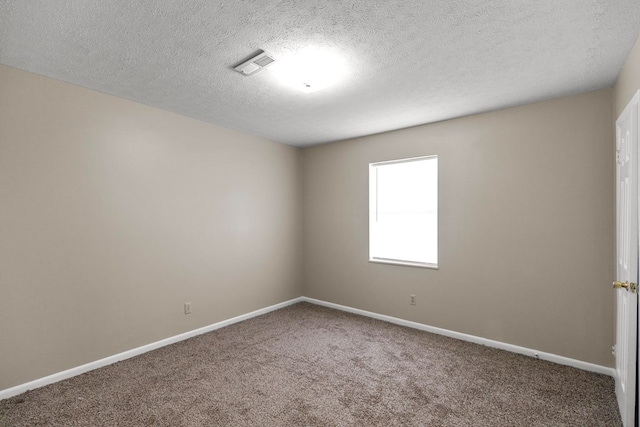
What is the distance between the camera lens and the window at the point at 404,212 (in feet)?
12.8

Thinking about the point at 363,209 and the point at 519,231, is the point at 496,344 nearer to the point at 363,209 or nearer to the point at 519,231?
the point at 519,231

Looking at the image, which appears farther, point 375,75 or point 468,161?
point 468,161

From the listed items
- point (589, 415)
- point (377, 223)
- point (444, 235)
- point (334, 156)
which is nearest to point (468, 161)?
point (444, 235)

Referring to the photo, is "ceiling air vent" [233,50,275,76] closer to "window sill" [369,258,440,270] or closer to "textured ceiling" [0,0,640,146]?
"textured ceiling" [0,0,640,146]

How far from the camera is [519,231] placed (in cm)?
312

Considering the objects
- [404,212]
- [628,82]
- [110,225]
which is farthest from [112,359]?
[628,82]

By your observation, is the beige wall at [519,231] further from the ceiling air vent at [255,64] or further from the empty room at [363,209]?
the ceiling air vent at [255,64]

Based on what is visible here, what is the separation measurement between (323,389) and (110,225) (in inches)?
94.8

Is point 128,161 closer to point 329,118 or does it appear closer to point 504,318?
point 329,118

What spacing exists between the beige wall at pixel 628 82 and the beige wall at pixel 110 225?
3.71 metres

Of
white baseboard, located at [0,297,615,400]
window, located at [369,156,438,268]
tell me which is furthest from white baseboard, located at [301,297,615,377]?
window, located at [369,156,438,268]

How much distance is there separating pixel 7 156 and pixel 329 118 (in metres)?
2.81

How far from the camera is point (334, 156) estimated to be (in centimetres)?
465

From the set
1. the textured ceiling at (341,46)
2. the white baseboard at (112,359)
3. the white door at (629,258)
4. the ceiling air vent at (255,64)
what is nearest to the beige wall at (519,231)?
the textured ceiling at (341,46)
